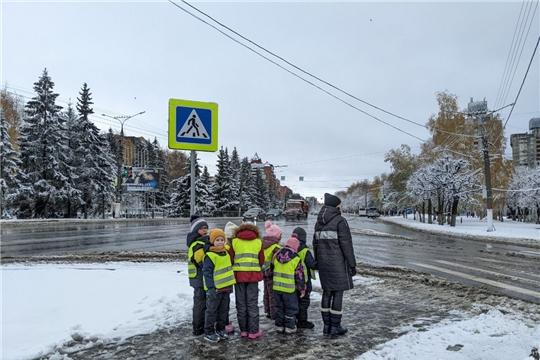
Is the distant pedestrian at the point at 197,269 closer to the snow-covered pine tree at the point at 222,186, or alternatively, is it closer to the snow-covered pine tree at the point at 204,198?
the snow-covered pine tree at the point at 204,198

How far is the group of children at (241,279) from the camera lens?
14.8 feet

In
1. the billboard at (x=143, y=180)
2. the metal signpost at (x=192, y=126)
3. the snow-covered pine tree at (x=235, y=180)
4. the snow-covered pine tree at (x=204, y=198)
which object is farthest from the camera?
the snow-covered pine tree at (x=235, y=180)

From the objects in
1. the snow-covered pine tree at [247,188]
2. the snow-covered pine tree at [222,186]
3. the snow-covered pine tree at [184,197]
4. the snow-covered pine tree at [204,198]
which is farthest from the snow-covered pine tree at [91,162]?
the snow-covered pine tree at [247,188]

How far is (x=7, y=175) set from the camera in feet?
111

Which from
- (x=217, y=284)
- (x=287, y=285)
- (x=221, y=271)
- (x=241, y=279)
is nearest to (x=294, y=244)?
(x=287, y=285)

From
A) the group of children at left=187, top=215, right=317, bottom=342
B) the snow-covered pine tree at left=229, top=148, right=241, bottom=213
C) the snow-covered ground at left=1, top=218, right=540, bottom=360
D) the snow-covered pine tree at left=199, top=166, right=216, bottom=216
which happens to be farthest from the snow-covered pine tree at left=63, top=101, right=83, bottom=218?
the group of children at left=187, top=215, right=317, bottom=342

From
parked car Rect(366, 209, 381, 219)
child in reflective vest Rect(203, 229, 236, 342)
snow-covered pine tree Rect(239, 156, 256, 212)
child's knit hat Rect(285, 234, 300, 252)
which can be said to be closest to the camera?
child in reflective vest Rect(203, 229, 236, 342)

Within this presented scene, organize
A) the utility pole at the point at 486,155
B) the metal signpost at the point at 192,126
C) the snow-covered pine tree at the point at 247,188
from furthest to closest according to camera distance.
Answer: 1. the snow-covered pine tree at the point at 247,188
2. the utility pole at the point at 486,155
3. the metal signpost at the point at 192,126

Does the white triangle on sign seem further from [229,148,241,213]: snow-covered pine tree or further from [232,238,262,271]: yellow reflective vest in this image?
[229,148,241,213]: snow-covered pine tree

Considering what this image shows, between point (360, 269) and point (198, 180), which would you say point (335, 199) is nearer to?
point (360, 269)

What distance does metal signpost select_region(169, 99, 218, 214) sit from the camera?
589 cm

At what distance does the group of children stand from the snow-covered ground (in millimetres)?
778

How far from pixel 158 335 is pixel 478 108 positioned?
1377 inches

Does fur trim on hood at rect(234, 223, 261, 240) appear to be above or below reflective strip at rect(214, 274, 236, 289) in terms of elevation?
above
